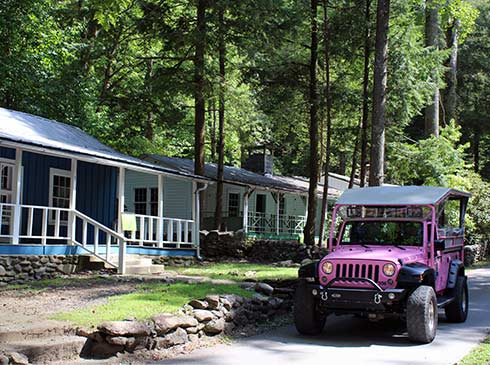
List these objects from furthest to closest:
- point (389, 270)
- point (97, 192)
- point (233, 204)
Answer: point (233, 204), point (97, 192), point (389, 270)

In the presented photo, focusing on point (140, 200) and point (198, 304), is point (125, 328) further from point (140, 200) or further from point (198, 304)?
point (140, 200)

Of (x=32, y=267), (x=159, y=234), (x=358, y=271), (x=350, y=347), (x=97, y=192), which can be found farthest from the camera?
(x=159, y=234)

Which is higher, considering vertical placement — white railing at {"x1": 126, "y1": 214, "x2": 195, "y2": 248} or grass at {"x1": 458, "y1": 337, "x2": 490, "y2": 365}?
white railing at {"x1": 126, "y1": 214, "x2": 195, "y2": 248}

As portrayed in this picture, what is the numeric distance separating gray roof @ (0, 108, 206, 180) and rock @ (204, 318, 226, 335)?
6.68 metres

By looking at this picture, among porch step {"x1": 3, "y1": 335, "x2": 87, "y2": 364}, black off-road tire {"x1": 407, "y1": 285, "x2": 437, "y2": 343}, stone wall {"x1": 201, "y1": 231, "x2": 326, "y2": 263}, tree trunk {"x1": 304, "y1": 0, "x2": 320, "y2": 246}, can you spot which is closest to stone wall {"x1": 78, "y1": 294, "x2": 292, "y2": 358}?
porch step {"x1": 3, "y1": 335, "x2": 87, "y2": 364}

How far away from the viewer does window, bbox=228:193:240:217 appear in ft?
94.9

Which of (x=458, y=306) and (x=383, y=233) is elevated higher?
(x=383, y=233)

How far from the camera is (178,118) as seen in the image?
23.6 m

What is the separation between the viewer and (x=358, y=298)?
819cm

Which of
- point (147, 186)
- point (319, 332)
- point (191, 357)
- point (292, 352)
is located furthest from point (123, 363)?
point (147, 186)

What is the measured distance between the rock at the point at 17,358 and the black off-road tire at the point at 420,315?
16.9ft

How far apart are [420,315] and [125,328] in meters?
4.13

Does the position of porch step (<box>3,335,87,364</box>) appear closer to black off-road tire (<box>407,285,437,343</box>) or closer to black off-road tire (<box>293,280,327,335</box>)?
black off-road tire (<box>293,280,327,335</box>)

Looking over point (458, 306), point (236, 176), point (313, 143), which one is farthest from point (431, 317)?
point (236, 176)
